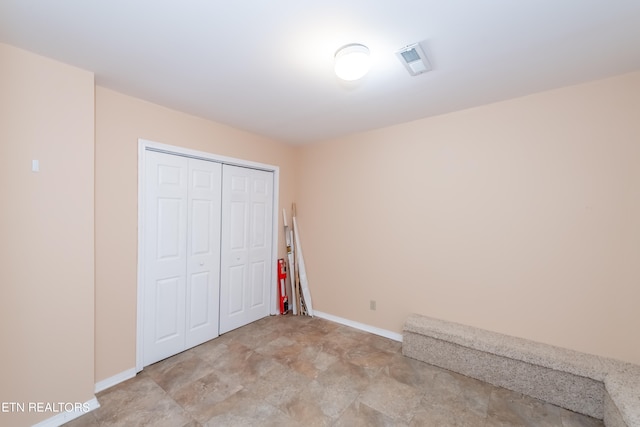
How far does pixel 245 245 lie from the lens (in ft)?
11.3

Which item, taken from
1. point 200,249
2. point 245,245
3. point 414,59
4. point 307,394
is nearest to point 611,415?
point 307,394

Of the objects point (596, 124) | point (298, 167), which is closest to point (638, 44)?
point (596, 124)

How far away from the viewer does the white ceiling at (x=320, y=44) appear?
1318 mm

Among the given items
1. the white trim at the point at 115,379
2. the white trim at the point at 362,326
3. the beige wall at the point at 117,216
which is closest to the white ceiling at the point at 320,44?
the beige wall at the point at 117,216

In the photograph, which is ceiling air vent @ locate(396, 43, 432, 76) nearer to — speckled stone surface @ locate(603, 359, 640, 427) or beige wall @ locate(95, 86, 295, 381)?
beige wall @ locate(95, 86, 295, 381)

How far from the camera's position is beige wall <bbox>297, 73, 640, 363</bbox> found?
6.54 feet

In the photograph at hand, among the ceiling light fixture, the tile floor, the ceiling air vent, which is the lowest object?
the tile floor

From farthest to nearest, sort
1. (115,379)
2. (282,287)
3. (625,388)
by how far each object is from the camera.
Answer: (282,287), (115,379), (625,388)

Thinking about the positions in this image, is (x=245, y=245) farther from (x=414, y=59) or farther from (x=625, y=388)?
(x=625, y=388)

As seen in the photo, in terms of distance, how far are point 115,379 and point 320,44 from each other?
3137mm

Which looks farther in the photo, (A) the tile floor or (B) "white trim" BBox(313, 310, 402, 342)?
(B) "white trim" BBox(313, 310, 402, 342)

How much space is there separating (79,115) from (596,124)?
13.1 ft

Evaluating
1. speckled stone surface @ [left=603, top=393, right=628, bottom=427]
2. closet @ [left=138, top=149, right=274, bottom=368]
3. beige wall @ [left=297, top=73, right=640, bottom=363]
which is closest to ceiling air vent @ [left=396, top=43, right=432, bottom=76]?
A: beige wall @ [left=297, top=73, right=640, bottom=363]

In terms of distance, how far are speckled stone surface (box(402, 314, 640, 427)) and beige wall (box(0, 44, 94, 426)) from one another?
288 centimetres
